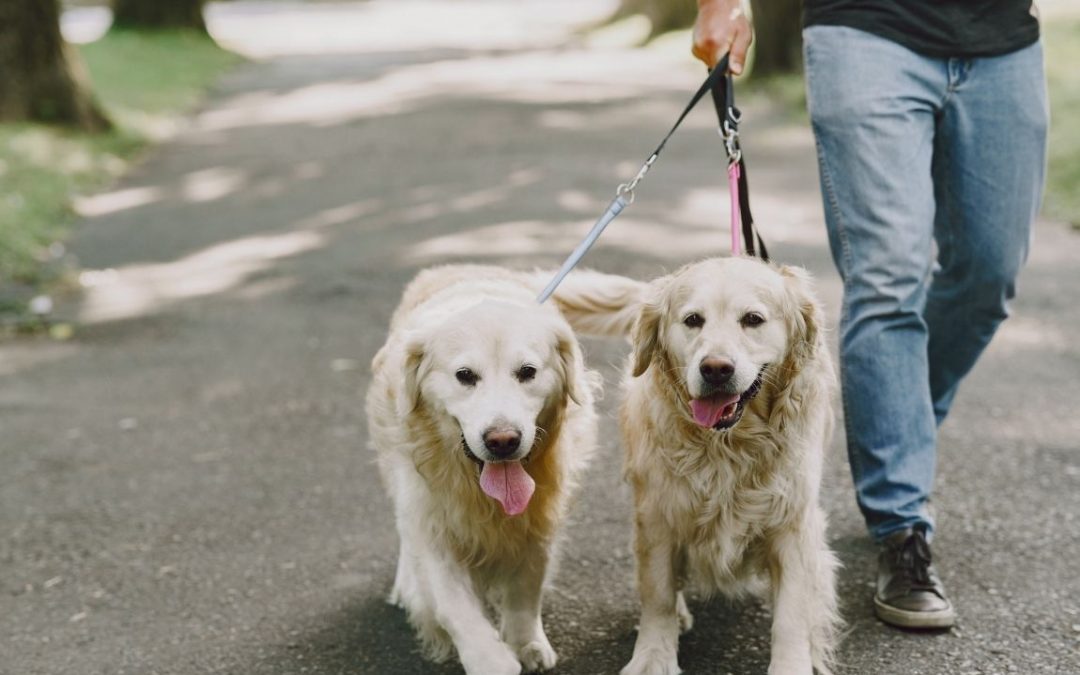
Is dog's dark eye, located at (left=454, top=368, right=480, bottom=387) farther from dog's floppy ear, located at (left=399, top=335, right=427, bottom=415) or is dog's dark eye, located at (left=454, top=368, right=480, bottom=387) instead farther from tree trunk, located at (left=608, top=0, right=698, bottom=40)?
tree trunk, located at (left=608, top=0, right=698, bottom=40)

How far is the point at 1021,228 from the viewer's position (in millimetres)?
3992

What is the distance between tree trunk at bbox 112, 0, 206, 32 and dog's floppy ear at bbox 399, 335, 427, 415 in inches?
984

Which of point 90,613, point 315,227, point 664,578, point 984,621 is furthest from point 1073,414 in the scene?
point 315,227

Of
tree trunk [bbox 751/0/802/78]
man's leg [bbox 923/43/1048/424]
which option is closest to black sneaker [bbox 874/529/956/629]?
man's leg [bbox 923/43/1048/424]

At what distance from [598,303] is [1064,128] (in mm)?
8423

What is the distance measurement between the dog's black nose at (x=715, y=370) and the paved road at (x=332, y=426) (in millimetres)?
891

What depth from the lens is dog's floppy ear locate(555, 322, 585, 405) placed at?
11.9ft

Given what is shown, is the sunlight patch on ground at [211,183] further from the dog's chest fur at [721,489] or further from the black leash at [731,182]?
the dog's chest fur at [721,489]

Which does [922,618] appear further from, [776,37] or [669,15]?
[669,15]

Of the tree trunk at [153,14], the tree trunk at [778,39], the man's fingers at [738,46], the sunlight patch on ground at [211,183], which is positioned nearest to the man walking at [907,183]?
the man's fingers at [738,46]

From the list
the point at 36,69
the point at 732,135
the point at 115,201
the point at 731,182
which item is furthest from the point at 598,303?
the point at 36,69

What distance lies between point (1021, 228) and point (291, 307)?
521 centimetres

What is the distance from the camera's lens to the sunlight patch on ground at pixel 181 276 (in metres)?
8.38

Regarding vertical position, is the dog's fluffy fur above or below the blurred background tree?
above
